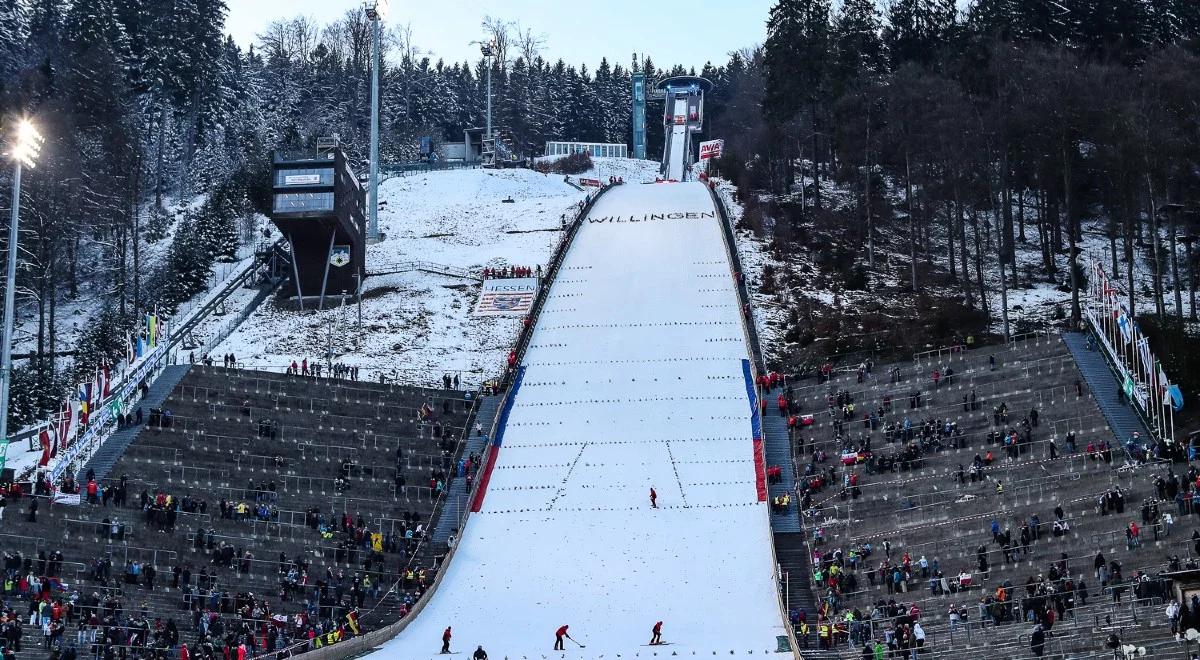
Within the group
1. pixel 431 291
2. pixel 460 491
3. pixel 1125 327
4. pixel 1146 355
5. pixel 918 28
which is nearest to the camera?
pixel 1146 355

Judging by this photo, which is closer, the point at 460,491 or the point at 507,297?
the point at 460,491

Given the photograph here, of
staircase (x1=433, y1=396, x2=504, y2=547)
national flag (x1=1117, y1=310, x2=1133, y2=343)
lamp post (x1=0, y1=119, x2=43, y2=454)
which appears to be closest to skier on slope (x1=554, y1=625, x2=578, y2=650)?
staircase (x1=433, y1=396, x2=504, y2=547)

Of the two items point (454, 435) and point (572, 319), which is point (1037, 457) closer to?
point (454, 435)

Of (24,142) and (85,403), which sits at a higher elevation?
(24,142)

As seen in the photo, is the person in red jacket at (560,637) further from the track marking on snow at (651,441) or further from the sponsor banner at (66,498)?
the sponsor banner at (66,498)

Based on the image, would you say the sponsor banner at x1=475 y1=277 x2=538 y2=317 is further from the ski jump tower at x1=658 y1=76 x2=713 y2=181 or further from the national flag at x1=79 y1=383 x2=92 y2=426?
the ski jump tower at x1=658 y1=76 x2=713 y2=181

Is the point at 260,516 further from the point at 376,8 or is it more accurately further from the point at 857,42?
the point at 857,42

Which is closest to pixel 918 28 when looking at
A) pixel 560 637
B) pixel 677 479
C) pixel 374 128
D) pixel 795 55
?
pixel 795 55
